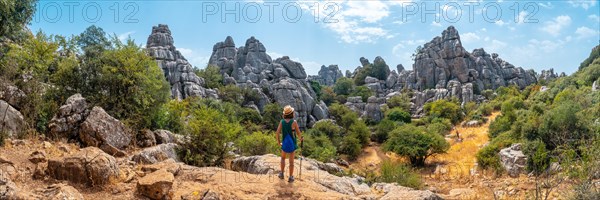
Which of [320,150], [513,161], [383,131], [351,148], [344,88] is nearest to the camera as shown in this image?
[513,161]

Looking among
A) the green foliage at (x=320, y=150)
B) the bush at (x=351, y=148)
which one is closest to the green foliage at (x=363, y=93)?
the bush at (x=351, y=148)

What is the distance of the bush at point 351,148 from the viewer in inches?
1326

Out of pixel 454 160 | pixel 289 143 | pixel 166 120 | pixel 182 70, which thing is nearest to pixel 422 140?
pixel 454 160

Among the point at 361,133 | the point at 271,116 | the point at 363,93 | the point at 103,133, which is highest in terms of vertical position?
the point at 363,93

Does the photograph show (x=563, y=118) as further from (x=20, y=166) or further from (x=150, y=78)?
(x=20, y=166)

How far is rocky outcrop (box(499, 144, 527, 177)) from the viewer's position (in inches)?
750

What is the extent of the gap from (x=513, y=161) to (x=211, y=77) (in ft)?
128

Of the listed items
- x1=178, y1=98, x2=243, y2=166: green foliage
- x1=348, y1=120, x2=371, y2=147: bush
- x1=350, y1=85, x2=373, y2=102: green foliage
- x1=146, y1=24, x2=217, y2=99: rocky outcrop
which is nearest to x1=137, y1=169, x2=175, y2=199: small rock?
x1=178, y1=98, x2=243, y2=166: green foliage

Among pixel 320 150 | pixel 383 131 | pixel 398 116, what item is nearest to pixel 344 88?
pixel 398 116

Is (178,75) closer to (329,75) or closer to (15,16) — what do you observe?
(15,16)

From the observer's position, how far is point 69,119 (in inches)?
380

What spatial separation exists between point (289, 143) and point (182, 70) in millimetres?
38556

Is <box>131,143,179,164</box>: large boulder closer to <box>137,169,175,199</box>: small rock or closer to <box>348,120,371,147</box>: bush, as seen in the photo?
<box>137,169,175,199</box>: small rock

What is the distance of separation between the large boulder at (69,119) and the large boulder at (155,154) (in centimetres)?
219
